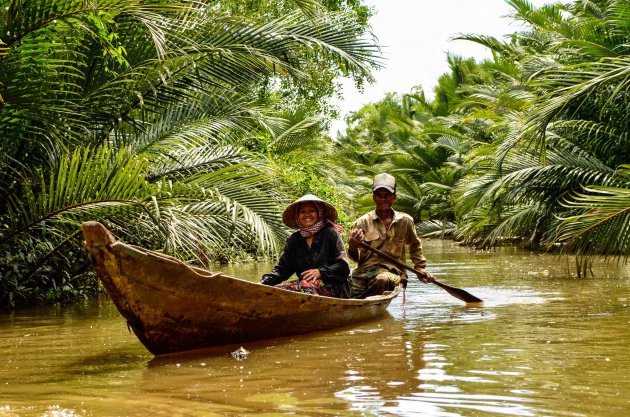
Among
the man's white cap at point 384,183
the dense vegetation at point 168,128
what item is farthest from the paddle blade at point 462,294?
the man's white cap at point 384,183

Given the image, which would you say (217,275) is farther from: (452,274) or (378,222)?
(452,274)

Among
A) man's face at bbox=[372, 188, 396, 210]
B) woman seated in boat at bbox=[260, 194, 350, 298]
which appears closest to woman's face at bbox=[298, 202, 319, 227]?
woman seated in boat at bbox=[260, 194, 350, 298]

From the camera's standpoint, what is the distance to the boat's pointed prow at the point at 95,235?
584 cm

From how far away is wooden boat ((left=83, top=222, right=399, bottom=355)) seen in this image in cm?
605

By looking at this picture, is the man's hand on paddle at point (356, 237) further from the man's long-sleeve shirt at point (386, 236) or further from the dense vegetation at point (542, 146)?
the dense vegetation at point (542, 146)

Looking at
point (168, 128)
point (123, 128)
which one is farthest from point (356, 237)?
point (168, 128)

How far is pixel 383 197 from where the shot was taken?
9094 mm

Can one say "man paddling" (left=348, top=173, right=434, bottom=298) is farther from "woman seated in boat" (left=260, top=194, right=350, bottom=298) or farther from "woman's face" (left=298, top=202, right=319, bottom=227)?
"woman's face" (left=298, top=202, right=319, bottom=227)

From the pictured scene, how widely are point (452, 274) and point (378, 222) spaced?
528cm

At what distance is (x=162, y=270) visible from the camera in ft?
20.4

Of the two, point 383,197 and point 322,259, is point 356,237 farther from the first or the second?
point 322,259

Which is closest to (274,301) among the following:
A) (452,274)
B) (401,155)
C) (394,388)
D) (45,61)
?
(394,388)

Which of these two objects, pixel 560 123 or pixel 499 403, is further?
pixel 560 123

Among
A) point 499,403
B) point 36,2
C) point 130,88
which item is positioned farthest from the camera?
point 130,88
